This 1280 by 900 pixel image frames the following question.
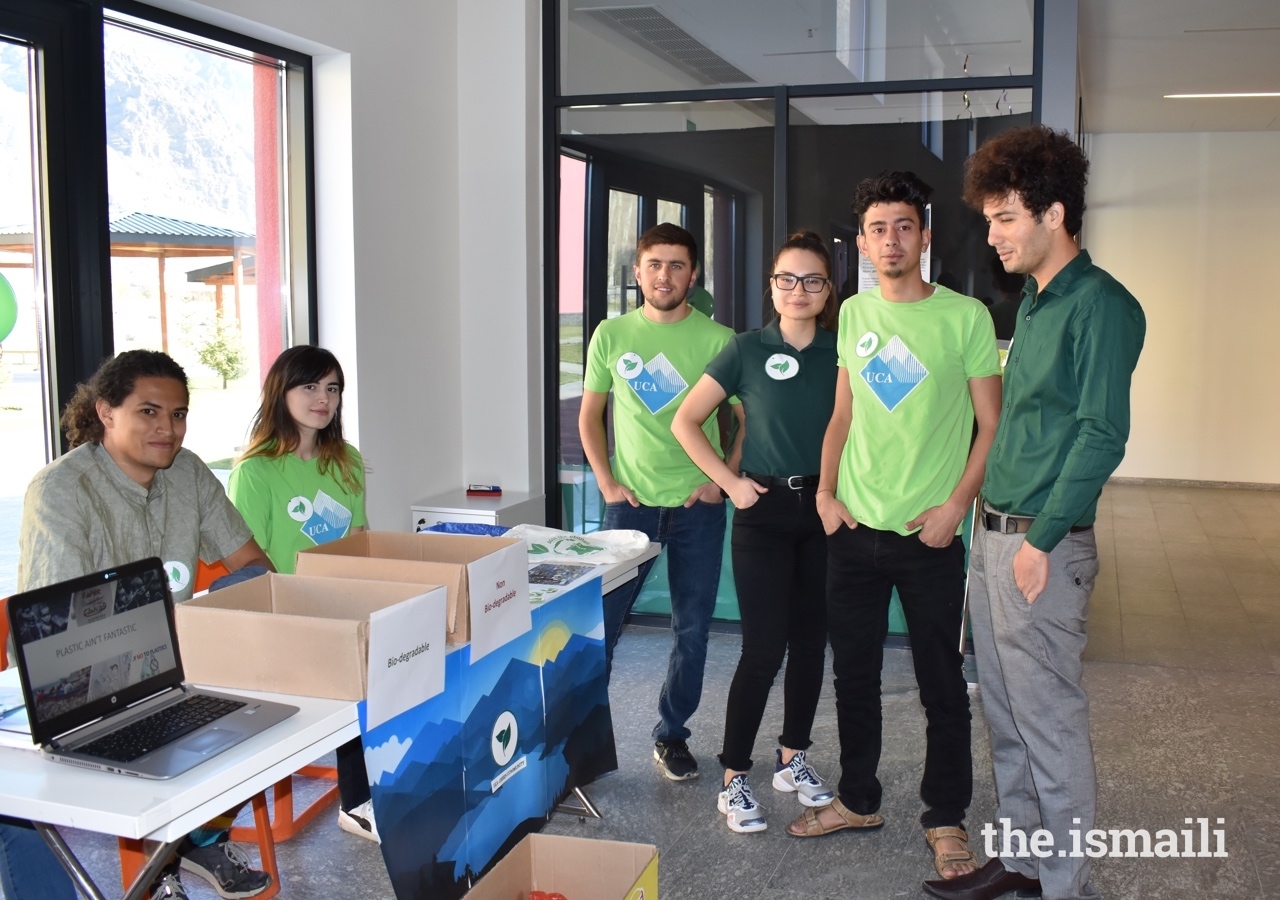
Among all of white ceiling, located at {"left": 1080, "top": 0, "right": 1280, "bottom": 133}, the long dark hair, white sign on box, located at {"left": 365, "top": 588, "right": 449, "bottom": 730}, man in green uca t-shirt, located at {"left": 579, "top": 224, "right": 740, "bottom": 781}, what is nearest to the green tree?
the long dark hair

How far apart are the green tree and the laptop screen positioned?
228 centimetres

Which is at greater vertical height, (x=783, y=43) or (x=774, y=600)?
(x=783, y=43)

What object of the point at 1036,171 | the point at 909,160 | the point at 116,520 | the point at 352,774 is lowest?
the point at 352,774

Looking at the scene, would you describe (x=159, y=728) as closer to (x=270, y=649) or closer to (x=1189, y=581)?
(x=270, y=649)

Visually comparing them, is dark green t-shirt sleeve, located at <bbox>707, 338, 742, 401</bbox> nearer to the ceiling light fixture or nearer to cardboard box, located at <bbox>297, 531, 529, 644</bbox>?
cardboard box, located at <bbox>297, 531, 529, 644</bbox>

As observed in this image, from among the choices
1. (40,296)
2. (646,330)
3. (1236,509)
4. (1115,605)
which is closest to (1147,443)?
(1236,509)

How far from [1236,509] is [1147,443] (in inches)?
54.9

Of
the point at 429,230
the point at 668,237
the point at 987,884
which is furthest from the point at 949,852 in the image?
the point at 429,230

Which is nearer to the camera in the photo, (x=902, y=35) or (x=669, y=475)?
(x=669, y=475)

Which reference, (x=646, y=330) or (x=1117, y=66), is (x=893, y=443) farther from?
(x=1117, y=66)

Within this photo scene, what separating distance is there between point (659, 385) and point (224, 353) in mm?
1725

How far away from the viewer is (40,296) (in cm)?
338

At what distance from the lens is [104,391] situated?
2.55 m

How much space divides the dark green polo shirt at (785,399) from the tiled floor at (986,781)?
1.03 metres
